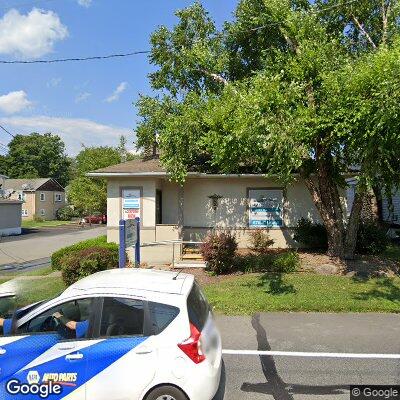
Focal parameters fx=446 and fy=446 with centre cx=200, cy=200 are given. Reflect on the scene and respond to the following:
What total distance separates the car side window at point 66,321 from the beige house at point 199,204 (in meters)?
11.5

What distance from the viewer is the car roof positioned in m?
5.04

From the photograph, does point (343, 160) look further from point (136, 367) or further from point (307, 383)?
point (136, 367)

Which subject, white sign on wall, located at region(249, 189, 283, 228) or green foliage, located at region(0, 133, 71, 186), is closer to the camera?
white sign on wall, located at region(249, 189, 283, 228)

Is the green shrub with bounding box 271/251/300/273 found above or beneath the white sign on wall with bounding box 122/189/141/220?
beneath

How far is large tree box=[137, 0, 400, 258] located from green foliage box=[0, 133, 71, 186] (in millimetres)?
69948

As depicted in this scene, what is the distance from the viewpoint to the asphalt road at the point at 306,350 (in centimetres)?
560

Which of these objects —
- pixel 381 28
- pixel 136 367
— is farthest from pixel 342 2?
pixel 136 367

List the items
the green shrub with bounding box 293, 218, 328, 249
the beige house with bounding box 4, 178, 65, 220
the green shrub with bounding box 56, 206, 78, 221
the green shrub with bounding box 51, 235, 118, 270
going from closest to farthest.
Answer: the green shrub with bounding box 51, 235, 118, 270
the green shrub with bounding box 293, 218, 328, 249
the beige house with bounding box 4, 178, 65, 220
the green shrub with bounding box 56, 206, 78, 221

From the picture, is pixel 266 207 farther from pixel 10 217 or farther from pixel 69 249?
pixel 10 217

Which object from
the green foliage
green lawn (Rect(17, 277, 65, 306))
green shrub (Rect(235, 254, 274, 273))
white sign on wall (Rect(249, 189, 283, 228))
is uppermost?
the green foliage

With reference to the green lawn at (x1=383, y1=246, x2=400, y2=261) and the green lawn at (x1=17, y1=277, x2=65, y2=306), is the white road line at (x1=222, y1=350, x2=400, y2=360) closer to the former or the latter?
the green lawn at (x1=17, y1=277, x2=65, y2=306)

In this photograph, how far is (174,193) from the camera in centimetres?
1788

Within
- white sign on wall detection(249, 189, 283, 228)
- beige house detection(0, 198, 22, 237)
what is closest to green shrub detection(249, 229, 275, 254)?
white sign on wall detection(249, 189, 283, 228)

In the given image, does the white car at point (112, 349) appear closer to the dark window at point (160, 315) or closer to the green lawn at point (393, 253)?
the dark window at point (160, 315)
